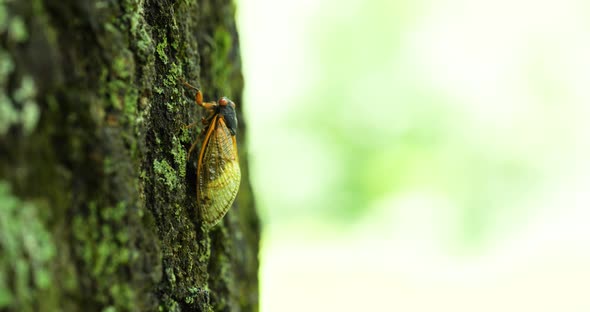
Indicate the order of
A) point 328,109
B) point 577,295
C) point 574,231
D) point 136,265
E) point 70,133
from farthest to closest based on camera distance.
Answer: point 328,109
point 574,231
point 577,295
point 136,265
point 70,133

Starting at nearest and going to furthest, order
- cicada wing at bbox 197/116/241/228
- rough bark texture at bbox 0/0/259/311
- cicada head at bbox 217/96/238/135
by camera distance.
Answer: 1. rough bark texture at bbox 0/0/259/311
2. cicada wing at bbox 197/116/241/228
3. cicada head at bbox 217/96/238/135

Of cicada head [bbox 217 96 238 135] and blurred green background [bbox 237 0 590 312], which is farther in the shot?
blurred green background [bbox 237 0 590 312]

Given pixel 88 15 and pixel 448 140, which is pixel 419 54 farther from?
pixel 88 15

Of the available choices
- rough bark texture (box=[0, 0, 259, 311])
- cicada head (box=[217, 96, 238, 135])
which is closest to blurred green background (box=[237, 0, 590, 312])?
cicada head (box=[217, 96, 238, 135])

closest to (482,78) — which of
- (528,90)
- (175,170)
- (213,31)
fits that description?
(528,90)

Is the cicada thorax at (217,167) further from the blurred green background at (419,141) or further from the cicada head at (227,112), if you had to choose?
the blurred green background at (419,141)

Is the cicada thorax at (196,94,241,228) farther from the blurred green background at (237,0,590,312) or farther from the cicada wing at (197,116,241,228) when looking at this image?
the blurred green background at (237,0,590,312)

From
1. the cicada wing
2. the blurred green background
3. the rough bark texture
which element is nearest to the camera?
the rough bark texture
